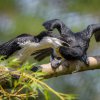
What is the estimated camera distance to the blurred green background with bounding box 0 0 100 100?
146cm

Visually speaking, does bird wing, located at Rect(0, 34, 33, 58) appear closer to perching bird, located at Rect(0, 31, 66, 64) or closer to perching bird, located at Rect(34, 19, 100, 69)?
perching bird, located at Rect(0, 31, 66, 64)

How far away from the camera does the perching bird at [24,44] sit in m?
1.05

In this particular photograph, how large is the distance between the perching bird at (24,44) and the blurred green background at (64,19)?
1.06ft

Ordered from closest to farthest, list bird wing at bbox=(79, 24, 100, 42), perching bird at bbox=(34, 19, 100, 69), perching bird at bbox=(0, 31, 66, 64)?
1. perching bird at bbox=(0, 31, 66, 64)
2. perching bird at bbox=(34, 19, 100, 69)
3. bird wing at bbox=(79, 24, 100, 42)

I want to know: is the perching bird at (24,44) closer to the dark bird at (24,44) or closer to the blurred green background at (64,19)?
the dark bird at (24,44)

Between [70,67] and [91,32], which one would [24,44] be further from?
[91,32]

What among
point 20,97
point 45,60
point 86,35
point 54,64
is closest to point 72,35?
point 86,35

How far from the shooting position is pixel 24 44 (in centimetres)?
111

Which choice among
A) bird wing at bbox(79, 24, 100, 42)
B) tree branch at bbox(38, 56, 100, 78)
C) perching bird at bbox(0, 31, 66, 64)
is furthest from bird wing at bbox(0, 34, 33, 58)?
bird wing at bbox(79, 24, 100, 42)

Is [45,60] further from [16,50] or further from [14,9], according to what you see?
[16,50]

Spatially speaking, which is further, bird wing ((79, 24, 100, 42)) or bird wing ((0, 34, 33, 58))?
bird wing ((79, 24, 100, 42))

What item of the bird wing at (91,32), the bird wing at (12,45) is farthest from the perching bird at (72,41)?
the bird wing at (12,45)

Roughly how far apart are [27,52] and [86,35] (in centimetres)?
29

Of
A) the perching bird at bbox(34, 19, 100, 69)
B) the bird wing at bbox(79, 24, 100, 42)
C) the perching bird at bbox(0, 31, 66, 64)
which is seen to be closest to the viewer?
the perching bird at bbox(0, 31, 66, 64)
